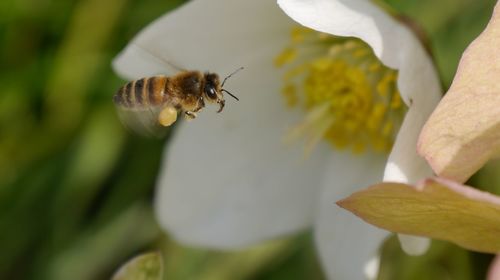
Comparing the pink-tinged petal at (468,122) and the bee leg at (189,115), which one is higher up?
the pink-tinged petal at (468,122)

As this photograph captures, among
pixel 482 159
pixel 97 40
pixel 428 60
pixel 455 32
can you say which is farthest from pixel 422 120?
pixel 97 40

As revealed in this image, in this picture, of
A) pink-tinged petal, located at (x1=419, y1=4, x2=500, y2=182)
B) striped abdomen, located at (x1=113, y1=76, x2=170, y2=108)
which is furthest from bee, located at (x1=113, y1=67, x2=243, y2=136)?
pink-tinged petal, located at (x1=419, y1=4, x2=500, y2=182)

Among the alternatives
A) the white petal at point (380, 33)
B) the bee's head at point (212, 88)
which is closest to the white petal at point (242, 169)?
Answer: the bee's head at point (212, 88)

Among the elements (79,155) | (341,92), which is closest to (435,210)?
(341,92)

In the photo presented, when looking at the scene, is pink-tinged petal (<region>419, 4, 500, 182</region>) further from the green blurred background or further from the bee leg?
the green blurred background

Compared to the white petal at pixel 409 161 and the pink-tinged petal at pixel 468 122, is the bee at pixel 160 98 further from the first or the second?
the pink-tinged petal at pixel 468 122

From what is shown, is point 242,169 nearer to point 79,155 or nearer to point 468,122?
point 79,155
